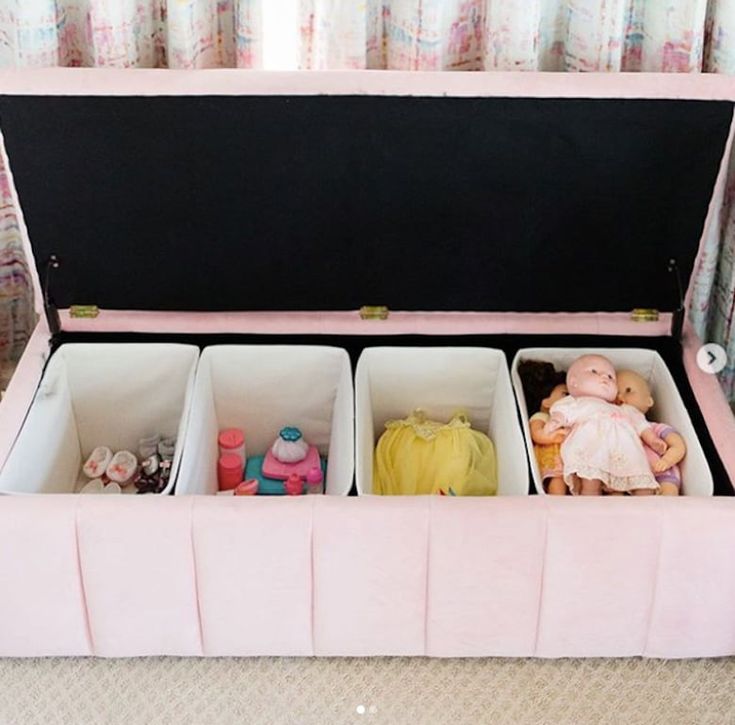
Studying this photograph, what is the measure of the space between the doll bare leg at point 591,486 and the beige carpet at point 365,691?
23cm

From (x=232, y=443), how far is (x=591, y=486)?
571mm

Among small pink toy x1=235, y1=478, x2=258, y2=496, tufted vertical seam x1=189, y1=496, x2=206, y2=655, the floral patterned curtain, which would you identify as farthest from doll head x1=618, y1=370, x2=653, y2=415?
tufted vertical seam x1=189, y1=496, x2=206, y2=655

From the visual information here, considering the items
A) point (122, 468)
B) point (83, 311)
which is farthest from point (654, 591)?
point (83, 311)

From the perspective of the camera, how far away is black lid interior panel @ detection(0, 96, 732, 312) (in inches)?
59.0

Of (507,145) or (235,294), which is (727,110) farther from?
(235,294)

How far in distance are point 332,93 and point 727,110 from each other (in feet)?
1.81

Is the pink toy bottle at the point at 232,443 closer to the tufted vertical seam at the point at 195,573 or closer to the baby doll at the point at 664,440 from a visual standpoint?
the tufted vertical seam at the point at 195,573

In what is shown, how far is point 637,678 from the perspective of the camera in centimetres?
144

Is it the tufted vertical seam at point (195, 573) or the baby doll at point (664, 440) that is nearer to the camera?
the tufted vertical seam at point (195, 573)

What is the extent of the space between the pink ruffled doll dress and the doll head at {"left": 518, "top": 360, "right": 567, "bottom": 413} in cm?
5

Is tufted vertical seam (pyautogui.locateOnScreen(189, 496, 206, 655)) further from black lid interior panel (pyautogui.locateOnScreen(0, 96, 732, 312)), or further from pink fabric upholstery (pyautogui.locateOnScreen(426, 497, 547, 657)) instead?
black lid interior panel (pyautogui.locateOnScreen(0, 96, 732, 312))

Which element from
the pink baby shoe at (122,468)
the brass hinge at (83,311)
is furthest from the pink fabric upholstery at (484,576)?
the brass hinge at (83,311)

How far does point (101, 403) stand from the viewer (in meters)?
1.72

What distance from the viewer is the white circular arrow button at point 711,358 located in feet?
5.34
